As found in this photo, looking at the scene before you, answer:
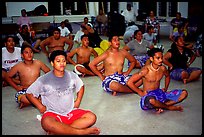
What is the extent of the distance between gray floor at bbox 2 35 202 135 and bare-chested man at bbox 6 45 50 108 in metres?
0.24

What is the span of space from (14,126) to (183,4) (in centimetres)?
1079

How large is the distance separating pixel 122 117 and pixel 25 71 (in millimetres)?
1608

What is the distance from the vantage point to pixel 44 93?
308 cm

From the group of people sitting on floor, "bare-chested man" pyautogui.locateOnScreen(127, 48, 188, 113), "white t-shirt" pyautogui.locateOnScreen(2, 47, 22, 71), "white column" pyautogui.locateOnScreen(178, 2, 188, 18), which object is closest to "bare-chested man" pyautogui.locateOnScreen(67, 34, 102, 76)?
the group of people sitting on floor

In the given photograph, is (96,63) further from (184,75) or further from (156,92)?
(184,75)

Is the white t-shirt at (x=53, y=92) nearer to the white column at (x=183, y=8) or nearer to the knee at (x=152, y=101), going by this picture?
the knee at (x=152, y=101)

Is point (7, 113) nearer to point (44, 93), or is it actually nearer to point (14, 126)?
point (14, 126)

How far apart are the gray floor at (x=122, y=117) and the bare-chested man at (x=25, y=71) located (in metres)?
0.24

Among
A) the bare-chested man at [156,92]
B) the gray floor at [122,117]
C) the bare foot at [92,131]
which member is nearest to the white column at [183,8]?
the gray floor at [122,117]

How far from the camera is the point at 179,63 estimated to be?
5344 mm

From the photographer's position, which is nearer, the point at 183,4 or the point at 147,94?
the point at 147,94

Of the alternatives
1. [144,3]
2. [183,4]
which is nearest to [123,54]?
[183,4]

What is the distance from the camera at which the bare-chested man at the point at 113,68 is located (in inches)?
181

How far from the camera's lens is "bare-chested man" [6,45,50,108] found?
4.13 m
